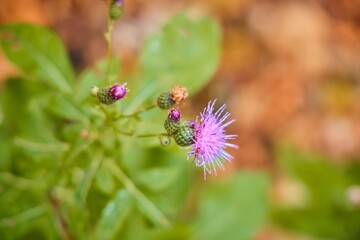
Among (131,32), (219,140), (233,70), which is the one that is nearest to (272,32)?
(233,70)

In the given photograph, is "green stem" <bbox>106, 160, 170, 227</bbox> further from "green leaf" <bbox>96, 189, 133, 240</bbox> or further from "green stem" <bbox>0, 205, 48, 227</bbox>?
"green stem" <bbox>0, 205, 48, 227</bbox>

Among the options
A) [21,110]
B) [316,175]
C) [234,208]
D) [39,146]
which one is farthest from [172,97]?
[316,175]

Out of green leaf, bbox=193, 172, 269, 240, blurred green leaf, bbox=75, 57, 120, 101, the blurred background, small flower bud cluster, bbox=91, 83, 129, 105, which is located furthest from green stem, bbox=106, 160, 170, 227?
the blurred background

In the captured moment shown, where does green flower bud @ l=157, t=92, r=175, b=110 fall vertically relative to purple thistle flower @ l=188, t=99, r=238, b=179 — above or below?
above

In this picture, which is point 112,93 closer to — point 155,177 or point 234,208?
point 155,177

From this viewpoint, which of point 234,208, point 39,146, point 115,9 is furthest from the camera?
point 234,208

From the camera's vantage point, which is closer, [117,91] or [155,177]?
[117,91]

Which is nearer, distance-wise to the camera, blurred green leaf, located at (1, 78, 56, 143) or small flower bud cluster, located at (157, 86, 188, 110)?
small flower bud cluster, located at (157, 86, 188, 110)

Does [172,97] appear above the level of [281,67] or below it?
below
